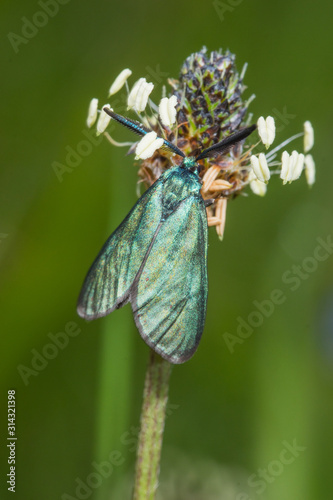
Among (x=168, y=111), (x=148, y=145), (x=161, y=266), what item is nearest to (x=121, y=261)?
(x=161, y=266)

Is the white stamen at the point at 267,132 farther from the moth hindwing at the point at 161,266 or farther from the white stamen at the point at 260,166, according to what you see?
Result: the moth hindwing at the point at 161,266

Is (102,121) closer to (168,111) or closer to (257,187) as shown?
(168,111)

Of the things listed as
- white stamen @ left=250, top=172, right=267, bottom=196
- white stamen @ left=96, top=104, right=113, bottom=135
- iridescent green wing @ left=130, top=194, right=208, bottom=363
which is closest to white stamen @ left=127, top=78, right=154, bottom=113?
white stamen @ left=96, top=104, right=113, bottom=135

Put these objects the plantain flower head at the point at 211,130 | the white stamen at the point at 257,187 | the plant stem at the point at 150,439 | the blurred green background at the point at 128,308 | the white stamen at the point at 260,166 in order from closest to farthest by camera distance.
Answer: the plant stem at the point at 150,439 → the white stamen at the point at 260,166 → the plantain flower head at the point at 211,130 → the white stamen at the point at 257,187 → the blurred green background at the point at 128,308

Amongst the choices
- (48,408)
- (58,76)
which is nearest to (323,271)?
(48,408)

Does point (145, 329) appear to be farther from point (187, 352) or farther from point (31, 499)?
point (31, 499)

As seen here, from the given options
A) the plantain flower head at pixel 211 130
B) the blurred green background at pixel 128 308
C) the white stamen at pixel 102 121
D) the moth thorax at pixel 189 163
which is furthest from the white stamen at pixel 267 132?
the blurred green background at pixel 128 308
